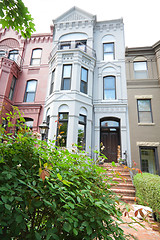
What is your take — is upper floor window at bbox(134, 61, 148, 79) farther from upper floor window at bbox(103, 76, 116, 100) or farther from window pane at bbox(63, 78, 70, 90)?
window pane at bbox(63, 78, 70, 90)

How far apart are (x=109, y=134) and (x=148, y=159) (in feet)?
10.6

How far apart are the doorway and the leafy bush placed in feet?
31.1

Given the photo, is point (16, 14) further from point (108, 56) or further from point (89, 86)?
point (108, 56)

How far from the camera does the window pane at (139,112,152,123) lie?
10.8 metres

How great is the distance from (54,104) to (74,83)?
220 centimetres

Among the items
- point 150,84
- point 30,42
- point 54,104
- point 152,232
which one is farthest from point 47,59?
point 152,232

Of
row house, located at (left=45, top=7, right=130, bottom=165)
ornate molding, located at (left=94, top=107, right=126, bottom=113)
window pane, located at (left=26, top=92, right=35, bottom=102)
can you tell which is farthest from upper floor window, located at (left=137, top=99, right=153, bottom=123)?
window pane, located at (left=26, top=92, right=35, bottom=102)

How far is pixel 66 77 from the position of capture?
11555mm

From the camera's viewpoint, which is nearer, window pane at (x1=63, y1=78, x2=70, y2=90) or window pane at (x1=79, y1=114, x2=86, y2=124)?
window pane at (x1=79, y1=114, x2=86, y2=124)

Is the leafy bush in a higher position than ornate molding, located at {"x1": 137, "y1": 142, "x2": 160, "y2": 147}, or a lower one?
lower

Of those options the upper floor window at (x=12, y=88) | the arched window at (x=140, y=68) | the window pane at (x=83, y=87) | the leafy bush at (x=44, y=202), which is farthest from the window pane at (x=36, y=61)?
the leafy bush at (x=44, y=202)

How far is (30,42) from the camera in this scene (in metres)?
14.6

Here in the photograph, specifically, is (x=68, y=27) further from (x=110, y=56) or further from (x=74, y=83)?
(x=74, y=83)

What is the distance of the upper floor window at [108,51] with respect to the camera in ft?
42.7
